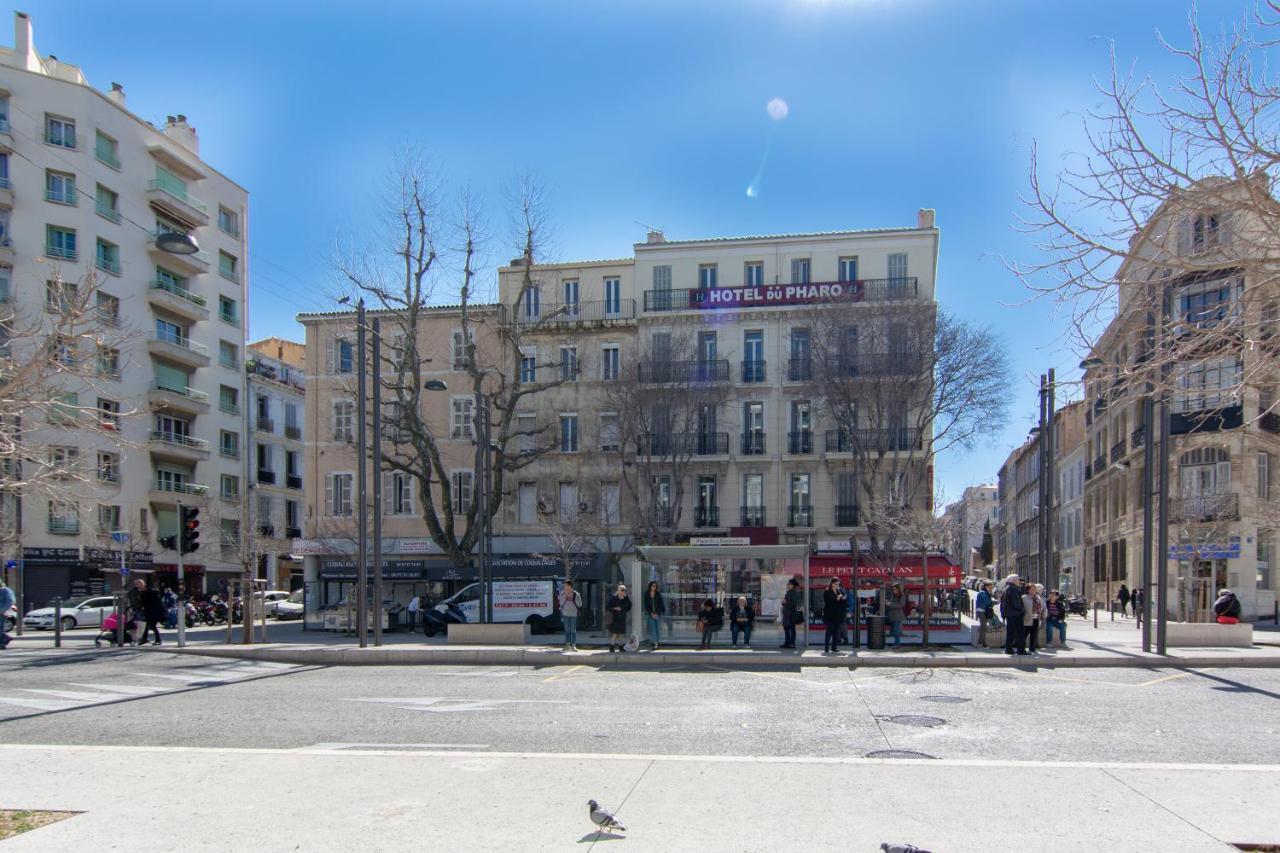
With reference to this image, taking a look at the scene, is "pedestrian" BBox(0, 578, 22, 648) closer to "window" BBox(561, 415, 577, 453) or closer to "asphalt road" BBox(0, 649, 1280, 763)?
"asphalt road" BBox(0, 649, 1280, 763)

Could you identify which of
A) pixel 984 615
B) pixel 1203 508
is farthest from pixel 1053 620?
pixel 1203 508

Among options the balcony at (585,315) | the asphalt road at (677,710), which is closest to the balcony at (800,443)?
the balcony at (585,315)

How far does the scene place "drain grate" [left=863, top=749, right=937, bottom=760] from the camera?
904 cm

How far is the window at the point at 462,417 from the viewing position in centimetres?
4144

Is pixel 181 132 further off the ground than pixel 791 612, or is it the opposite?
pixel 181 132

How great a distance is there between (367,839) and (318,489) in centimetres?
3821

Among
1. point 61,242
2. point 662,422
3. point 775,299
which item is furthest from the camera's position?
point 61,242

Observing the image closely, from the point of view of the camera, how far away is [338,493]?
1667 inches

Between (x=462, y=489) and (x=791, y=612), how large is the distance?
76.7 feet

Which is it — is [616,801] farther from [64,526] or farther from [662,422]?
[64,526]

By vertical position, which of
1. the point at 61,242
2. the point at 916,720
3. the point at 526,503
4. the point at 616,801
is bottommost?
the point at 916,720

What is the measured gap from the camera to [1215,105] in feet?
19.2

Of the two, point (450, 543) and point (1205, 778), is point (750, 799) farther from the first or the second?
point (450, 543)

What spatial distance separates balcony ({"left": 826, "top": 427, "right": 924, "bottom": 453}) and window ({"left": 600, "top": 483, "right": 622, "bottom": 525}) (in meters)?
8.88
